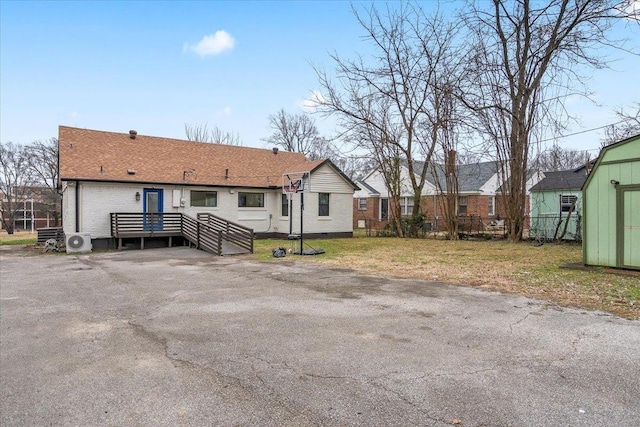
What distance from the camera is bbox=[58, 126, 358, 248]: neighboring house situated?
16250 millimetres

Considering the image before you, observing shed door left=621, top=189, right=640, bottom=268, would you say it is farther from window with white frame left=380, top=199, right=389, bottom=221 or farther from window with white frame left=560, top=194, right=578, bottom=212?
window with white frame left=380, top=199, right=389, bottom=221

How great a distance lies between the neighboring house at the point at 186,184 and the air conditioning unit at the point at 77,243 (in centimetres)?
89

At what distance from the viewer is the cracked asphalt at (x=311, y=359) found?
3.00 metres

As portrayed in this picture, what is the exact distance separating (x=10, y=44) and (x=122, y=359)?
14.7m

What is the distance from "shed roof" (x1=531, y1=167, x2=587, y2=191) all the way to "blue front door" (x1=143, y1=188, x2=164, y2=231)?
19041mm

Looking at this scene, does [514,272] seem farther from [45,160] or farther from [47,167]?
[47,167]

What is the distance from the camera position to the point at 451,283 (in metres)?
8.48

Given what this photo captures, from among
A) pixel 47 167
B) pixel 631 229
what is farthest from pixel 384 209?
pixel 47 167

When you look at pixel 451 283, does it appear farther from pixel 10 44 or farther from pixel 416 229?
pixel 10 44

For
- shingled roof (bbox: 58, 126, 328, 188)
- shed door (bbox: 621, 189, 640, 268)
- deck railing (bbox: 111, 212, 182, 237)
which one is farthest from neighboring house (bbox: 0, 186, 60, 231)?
shed door (bbox: 621, 189, 640, 268)

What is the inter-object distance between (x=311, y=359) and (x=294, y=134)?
43.6m

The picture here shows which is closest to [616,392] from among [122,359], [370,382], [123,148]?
[370,382]

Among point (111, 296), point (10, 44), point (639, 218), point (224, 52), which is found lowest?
point (111, 296)

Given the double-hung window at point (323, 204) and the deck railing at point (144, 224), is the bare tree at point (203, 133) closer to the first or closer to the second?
the double-hung window at point (323, 204)
